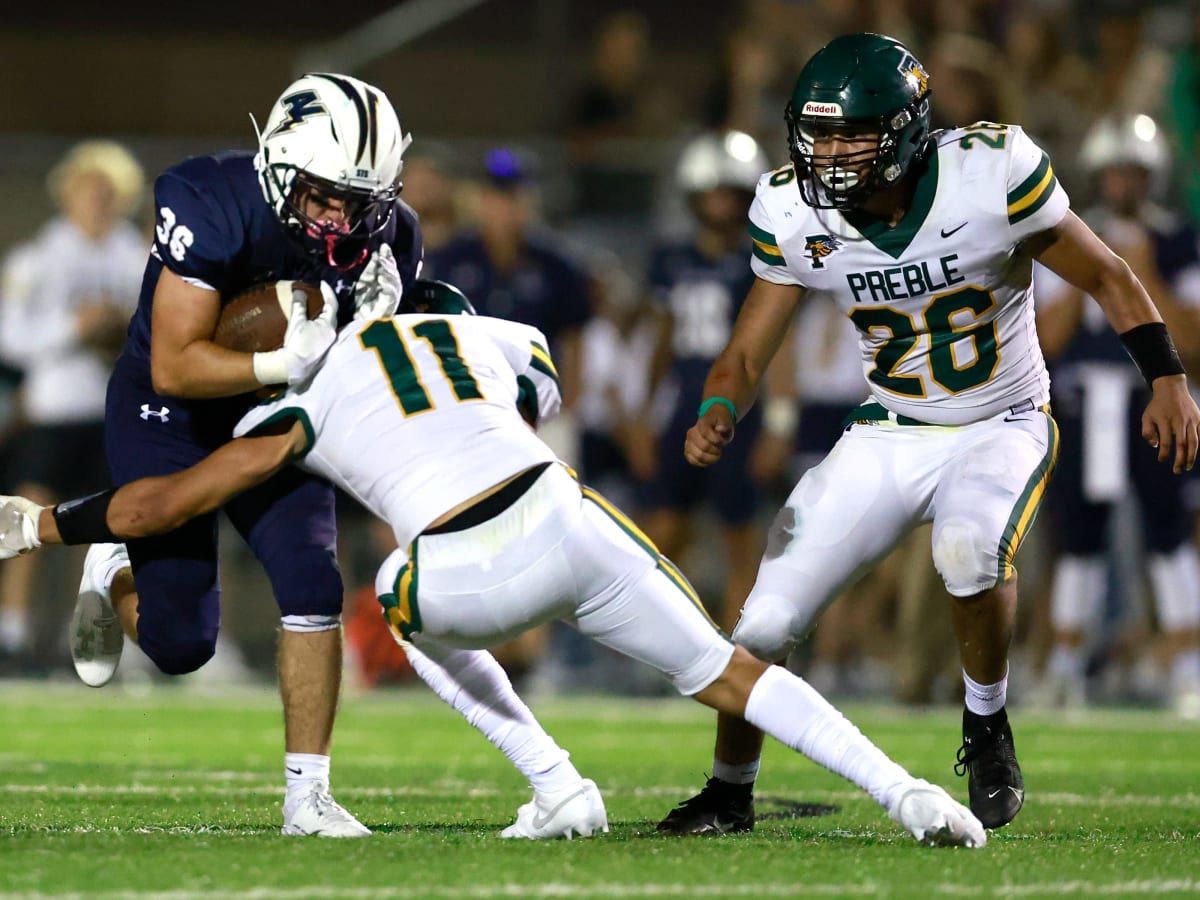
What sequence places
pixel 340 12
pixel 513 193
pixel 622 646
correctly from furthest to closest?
pixel 340 12
pixel 513 193
pixel 622 646

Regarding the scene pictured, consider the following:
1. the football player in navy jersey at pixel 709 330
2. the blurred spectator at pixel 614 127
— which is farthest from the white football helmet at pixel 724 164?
the blurred spectator at pixel 614 127

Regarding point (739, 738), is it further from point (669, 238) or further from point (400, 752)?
point (669, 238)

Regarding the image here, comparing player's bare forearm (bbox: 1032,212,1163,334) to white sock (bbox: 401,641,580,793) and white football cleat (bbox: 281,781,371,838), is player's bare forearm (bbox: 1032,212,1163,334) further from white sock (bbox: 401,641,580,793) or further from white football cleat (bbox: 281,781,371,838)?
white football cleat (bbox: 281,781,371,838)

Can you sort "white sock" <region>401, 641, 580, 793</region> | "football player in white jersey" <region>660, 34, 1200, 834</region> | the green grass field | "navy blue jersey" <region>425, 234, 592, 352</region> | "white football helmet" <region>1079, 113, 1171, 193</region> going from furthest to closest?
Result: "navy blue jersey" <region>425, 234, 592, 352</region>, "white football helmet" <region>1079, 113, 1171, 193</region>, "football player in white jersey" <region>660, 34, 1200, 834</region>, "white sock" <region>401, 641, 580, 793</region>, the green grass field

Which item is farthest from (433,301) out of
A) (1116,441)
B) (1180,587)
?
(1180,587)

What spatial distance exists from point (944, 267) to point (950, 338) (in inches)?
7.4

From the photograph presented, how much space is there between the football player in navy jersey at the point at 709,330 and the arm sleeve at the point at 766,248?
3.78 meters

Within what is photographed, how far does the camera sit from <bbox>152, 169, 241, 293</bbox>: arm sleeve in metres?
4.21

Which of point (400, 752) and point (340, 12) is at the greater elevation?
point (340, 12)

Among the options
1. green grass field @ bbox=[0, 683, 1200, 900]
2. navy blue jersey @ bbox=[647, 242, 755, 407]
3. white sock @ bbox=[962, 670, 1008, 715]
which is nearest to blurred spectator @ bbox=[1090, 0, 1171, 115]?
navy blue jersey @ bbox=[647, 242, 755, 407]

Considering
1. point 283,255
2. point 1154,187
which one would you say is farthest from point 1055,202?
point 1154,187

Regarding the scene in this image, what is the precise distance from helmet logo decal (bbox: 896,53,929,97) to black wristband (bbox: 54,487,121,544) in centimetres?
203

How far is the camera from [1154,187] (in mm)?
9148

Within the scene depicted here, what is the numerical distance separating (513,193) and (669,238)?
0.90 metres
